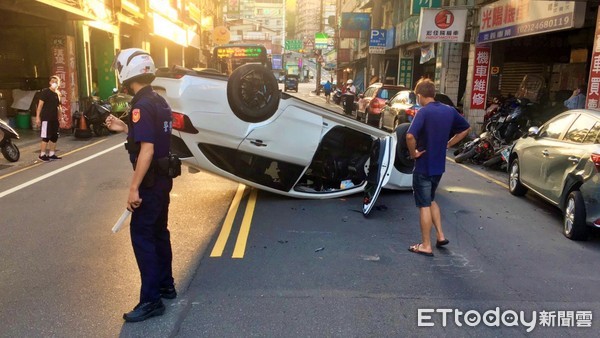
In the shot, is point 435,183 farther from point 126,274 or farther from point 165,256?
point 126,274

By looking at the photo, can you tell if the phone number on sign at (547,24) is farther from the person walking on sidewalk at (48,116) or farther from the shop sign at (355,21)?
the shop sign at (355,21)

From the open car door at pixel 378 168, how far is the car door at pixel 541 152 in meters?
2.21

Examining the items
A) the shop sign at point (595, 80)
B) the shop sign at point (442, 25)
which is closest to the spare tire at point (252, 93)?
the shop sign at point (595, 80)

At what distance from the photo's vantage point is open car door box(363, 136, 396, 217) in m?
6.38

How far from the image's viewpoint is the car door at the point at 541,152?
22.3 ft

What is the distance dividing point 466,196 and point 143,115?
5.92 meters

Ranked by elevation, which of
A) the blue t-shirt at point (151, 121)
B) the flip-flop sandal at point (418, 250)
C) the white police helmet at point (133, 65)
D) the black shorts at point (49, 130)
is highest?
the white police helmet at point (133, 65)

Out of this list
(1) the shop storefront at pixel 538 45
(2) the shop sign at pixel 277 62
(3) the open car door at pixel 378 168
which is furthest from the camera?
(2) the shop sign at pixel 277 62

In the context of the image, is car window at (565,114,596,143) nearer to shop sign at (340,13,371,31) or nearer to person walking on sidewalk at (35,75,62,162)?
person walking on sidewalk at (35,75,62,162)

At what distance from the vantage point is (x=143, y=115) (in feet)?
11.3

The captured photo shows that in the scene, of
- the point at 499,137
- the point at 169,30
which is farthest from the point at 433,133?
the point at 169,30

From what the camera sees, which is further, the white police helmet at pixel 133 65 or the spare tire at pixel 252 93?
the spare tire at pixel 252 93

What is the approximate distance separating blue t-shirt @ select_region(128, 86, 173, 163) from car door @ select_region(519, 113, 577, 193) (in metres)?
5.34

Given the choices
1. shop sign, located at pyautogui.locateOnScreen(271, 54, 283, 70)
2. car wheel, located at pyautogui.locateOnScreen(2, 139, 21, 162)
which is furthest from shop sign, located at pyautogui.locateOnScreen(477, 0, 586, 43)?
shop sign, located at pyautogui.locateOnScreen(271, 54, 283, 70)
